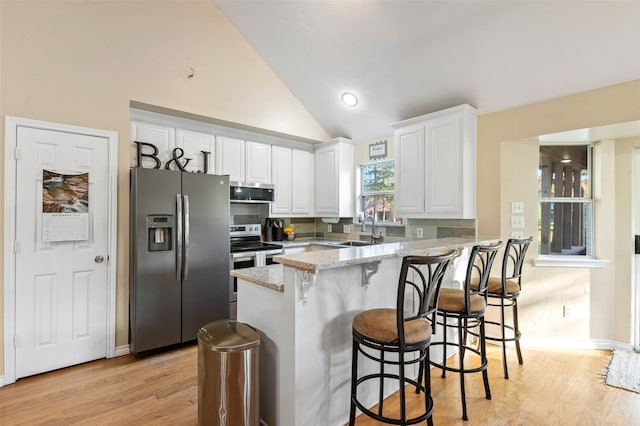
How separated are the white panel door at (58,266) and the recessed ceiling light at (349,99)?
2.67 m

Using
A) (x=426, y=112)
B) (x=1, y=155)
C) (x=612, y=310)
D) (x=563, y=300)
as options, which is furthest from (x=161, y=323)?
(x=612, y=310)

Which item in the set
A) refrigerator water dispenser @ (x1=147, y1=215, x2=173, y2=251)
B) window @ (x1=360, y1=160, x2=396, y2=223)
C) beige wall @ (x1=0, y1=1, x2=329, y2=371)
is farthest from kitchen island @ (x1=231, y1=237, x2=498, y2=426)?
window @ (x1=360, y1=160, x2=396, y2=223)

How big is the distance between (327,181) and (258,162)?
3.58 feet

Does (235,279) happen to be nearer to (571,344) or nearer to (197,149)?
(197,149)

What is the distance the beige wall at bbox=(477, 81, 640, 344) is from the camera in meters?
3.19

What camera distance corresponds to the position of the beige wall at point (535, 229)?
10.5ft

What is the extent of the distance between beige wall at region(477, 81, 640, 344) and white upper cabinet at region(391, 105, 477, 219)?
0.19m

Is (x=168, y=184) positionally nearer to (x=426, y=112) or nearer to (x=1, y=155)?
(x=1, y=155)

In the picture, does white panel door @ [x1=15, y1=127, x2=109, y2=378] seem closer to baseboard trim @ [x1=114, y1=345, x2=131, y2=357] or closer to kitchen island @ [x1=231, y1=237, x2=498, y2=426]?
baseboard trim @ [x1=114, y1=345, x2=131, y2=357]

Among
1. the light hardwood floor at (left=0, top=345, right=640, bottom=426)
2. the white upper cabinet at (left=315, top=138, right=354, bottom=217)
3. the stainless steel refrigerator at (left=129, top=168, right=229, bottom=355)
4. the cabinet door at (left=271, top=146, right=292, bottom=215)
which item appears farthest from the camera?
the white upper cabinet at (left=315, top=138, right=354, bottom=217)

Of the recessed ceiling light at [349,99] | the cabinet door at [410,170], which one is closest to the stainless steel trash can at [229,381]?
the cabinet door at [410,170]

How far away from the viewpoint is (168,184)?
10.3 feet

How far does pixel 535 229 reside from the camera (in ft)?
11.2

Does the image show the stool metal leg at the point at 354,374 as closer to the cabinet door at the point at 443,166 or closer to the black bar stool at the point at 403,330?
the black bar stool at the point at 403,330
